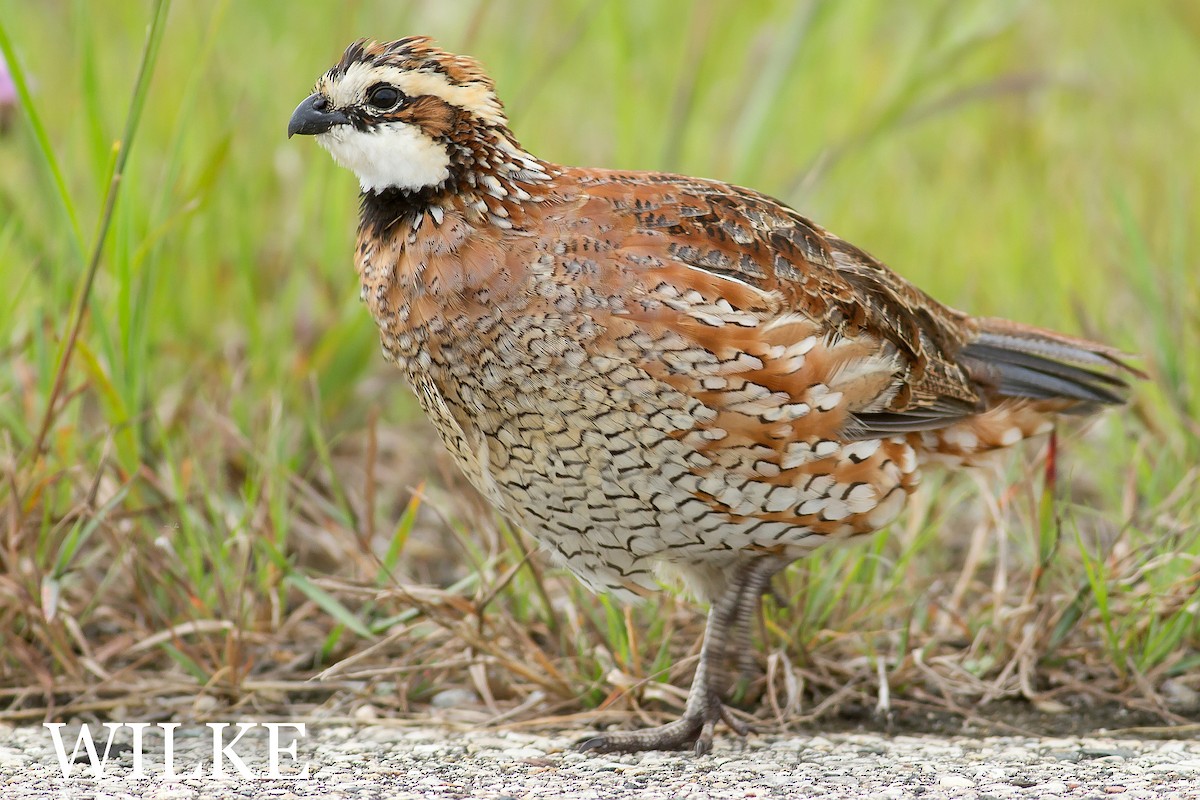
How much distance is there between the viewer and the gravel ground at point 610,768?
3.08m

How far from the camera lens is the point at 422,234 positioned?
3.52 meters

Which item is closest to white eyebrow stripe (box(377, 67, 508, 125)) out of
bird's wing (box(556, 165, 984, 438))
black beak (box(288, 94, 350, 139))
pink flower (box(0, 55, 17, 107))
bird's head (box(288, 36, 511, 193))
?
bird's head (box(288, 36, 511, 193))

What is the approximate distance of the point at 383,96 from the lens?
354 centimetres

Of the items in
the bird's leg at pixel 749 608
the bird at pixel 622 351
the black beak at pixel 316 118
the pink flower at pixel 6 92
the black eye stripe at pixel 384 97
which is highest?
the pink flower at pixel 6 92

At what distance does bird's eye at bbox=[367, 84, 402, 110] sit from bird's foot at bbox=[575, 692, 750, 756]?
156cm

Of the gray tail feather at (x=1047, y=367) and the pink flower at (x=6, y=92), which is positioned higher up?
the pink flower at (x=6, y=92)

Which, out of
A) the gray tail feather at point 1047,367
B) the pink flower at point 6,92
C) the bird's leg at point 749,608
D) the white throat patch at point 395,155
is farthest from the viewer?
the pink flower at point 6,92

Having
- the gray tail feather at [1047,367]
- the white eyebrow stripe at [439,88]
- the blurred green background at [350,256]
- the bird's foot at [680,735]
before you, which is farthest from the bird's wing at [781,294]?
the bird's foot at [680,735]

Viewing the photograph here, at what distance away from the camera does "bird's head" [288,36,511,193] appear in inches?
138

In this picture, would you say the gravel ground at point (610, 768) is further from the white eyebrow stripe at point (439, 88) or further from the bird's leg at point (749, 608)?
the white eyebrow stripe at point (439, 88)

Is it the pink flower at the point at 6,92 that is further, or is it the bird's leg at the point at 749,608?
the pink flower at the point at 6,92

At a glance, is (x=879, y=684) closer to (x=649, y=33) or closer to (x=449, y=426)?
(x=449, y=426)

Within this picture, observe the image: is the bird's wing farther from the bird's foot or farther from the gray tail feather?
the bird's foot

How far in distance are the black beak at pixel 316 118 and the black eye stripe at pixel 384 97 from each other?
0.08 meters
